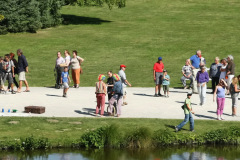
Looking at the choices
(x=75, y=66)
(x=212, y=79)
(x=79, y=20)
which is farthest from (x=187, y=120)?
(x=79, y=20)

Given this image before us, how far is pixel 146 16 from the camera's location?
62.0m

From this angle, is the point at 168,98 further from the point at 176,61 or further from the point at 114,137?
the point at 176,61

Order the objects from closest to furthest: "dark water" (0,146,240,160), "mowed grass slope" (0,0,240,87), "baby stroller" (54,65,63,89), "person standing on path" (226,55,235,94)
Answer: "dark water" (0,146,240,160) < "person standing on path" (226,55,235,94) < "baby stroller" (54,65,63,89) < "mowed grass slope" (0,0,240,87)

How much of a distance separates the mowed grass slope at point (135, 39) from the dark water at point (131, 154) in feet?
45.0

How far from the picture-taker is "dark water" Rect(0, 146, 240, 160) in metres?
20.2

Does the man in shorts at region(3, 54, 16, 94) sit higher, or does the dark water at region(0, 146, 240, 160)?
the man in shorts at region(3, 54, 16, 94)

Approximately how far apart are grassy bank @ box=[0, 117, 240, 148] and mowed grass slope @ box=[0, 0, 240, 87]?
11.4 meters

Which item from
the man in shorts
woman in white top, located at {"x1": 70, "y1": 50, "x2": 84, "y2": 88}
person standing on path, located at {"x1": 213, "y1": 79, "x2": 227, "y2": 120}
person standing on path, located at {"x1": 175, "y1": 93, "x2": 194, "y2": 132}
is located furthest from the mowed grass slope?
person standing on path, located at {"x1": 175, "y1": 93, "x2": 194, "y2": 132}

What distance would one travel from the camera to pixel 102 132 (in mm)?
21516

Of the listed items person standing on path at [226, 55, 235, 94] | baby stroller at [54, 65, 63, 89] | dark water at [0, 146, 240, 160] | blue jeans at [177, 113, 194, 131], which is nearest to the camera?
dark water at [0, 146, 240, 160]

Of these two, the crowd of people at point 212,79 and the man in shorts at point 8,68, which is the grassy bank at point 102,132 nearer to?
the crowd of people at point 212,79

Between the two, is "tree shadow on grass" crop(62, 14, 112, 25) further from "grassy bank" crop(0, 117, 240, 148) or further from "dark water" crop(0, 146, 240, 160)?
"dark water" crop(0, 146, 240, 160)

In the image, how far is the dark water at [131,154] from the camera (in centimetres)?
2022

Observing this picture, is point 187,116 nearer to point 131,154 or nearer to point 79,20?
point 131,154
